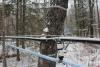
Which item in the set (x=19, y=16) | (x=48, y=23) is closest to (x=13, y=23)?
(x=19, y=16)

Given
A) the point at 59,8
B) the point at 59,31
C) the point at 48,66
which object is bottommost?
the point at 48,66

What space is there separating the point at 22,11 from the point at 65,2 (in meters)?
8.58

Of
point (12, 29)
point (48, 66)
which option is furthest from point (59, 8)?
point (12, 29)

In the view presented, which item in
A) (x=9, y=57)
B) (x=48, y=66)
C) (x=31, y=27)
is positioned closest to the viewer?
(x=48, y=66)

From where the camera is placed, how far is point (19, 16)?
11547 millimetres

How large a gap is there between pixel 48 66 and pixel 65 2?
2.95 feet

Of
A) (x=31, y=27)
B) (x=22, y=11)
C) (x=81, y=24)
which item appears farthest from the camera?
(x=31, y=27)

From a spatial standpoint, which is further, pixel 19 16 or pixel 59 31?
pixel 19 16

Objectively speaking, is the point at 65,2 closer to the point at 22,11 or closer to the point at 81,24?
the point at 81,24

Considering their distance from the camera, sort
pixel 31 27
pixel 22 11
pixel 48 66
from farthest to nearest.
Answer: pixel 31 27 < pixel 22 11 < pixel 48 66

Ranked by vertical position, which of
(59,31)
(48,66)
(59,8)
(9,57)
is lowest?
(9,57)

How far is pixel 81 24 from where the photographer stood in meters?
7.59

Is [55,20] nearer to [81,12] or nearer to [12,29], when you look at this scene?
[81,12]

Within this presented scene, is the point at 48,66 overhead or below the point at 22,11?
below
